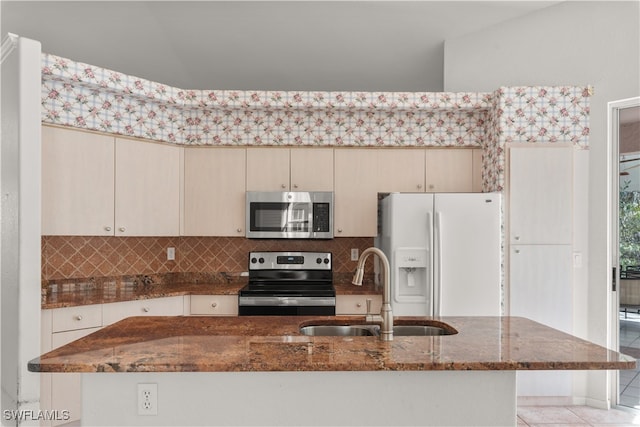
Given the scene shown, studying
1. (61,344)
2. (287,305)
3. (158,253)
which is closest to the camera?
(61,344)

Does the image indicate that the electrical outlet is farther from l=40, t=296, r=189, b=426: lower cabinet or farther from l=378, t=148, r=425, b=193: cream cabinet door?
l=378, t=148, r=425, b=193: cream cabinet door

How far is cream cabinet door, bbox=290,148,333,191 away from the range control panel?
0.61 m

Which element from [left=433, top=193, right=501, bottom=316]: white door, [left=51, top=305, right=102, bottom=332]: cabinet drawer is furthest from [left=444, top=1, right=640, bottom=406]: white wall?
[left=51, top=305, right=102, bottom=332]: cabinet drawer

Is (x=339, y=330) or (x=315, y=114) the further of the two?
(x=315, y=114)

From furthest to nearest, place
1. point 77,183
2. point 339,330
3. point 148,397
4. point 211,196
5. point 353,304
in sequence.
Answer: point 211,196, point 353,304, point 77,183, point 339,330, point 148,397

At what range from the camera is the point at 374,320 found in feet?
6.44

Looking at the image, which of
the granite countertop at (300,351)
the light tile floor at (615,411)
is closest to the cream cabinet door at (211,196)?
→ the granite countertop at (300,351)

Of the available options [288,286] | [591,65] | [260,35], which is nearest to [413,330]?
[288,286]

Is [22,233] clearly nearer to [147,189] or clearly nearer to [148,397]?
[147,189]

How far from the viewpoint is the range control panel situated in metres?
4.04

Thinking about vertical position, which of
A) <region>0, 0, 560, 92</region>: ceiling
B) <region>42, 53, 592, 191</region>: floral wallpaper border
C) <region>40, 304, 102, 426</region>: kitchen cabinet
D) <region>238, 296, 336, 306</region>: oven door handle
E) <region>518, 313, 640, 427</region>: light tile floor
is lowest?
<region>518, 313, 640, 427</region>: light tile floor

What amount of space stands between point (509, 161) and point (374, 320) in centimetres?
211

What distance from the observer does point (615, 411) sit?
130 inches

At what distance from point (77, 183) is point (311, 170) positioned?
182 centimetres
